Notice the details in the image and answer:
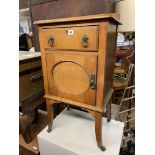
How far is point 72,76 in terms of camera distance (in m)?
0.82

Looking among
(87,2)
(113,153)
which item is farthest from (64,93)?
(87,2)

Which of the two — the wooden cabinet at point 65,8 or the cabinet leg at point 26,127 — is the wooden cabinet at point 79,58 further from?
the cabinet leg at point 26,127

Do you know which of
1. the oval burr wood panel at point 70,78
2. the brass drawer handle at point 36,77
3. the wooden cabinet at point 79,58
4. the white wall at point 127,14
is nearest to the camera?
the wooden cabinet at point 79,58

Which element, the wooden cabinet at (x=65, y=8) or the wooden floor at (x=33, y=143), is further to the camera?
the wooden floor at (x=33, y=143)

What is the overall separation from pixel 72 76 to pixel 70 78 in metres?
0.02

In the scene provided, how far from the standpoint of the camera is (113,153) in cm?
85

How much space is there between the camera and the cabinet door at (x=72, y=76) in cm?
76

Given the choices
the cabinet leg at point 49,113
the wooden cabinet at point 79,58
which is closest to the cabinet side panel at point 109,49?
the wooden cabinet at point 79,58

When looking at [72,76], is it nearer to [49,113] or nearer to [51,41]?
[51,41]

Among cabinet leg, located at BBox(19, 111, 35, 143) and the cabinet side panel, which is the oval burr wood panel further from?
cabinet leg, located at BBox(19, 111, 35, 143)

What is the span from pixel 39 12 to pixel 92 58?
2.50 ft
